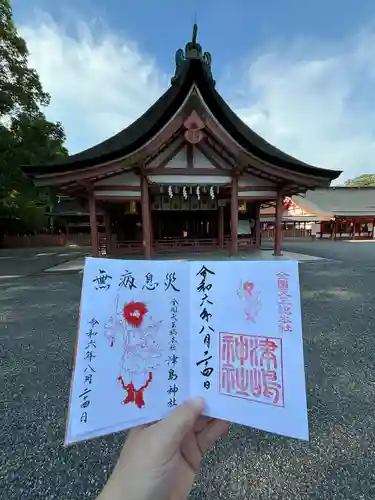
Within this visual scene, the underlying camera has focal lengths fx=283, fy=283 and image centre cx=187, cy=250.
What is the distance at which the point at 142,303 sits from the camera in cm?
94

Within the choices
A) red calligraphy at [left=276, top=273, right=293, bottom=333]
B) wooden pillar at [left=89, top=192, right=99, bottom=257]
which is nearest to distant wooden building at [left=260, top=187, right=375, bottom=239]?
wooden pillar at [left=89, top=192, right=99, bottom=257]

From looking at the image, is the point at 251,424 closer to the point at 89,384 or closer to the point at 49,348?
the point at 89,384

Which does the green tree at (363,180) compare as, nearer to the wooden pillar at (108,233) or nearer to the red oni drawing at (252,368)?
the wooden pillar at (108,233)

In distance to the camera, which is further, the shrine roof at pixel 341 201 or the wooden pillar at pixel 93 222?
the shrine roof at pixel 341 201

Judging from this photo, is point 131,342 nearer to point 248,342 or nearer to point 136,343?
point 136,343

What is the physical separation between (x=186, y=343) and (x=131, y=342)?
18 centimetres

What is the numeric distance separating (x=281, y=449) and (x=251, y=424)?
1.11 meters

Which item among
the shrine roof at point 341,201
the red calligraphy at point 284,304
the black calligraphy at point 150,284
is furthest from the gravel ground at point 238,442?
the shrine roof at point 341,201

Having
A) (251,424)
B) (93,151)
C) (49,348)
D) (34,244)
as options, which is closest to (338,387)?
(251,424)

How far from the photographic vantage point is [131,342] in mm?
923

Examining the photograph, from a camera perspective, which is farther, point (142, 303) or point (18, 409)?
point (18, 409)

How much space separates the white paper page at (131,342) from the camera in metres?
0.88

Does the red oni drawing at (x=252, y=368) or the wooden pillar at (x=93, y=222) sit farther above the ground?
the wooden pillar at (x=93, y=222)

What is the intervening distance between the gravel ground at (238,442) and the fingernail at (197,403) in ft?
2.77
